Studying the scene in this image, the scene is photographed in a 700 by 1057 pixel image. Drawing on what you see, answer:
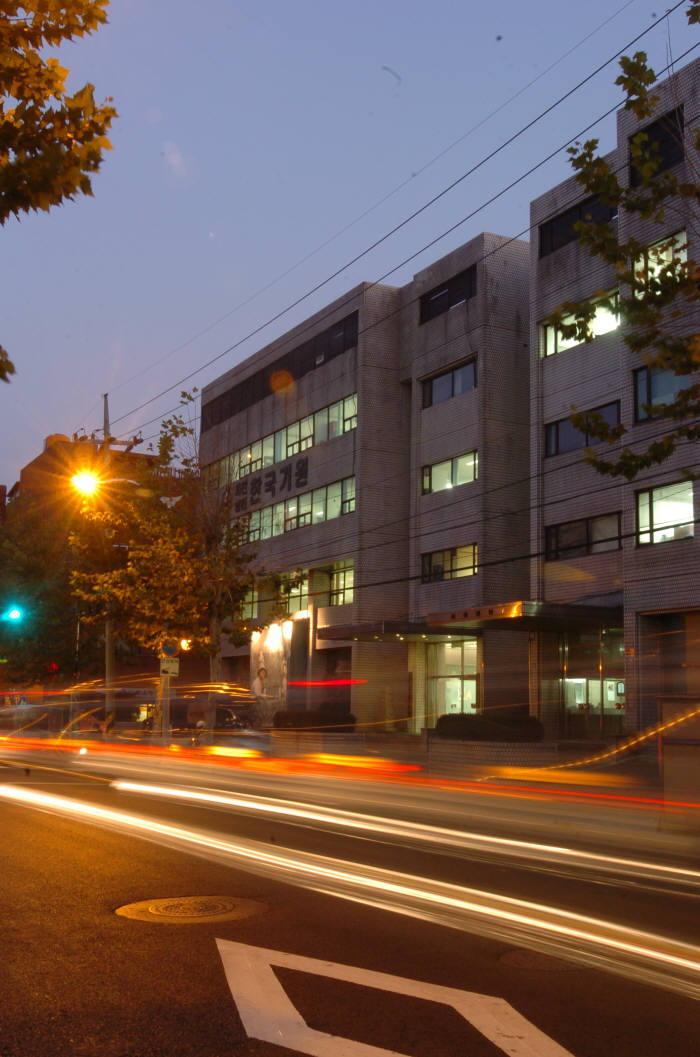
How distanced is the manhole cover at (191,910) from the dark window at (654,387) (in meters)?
21.5

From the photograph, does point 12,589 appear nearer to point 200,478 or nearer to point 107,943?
point 200,478

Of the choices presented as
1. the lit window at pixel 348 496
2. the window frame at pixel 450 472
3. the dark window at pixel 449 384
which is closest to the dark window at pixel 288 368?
the dark window at pixel 449 384

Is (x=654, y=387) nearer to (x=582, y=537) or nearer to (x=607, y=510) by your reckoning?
(x=607, y=510)

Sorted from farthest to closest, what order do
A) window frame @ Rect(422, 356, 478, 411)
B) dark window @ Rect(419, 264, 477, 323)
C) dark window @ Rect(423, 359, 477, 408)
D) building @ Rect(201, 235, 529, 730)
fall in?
dark window @ Rect(419, 264, 477, 323), dark window @ Rect(423, 359, 477, 408), window frame @ Rect(422, 356, 478, 411), building @ Rect(201, 235, 529, 730)

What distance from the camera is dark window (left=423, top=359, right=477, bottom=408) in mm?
37875

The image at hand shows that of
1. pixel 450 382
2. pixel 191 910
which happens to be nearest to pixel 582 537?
pixel 450 382

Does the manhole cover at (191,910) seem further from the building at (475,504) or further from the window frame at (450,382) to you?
the window frame at (450,382)

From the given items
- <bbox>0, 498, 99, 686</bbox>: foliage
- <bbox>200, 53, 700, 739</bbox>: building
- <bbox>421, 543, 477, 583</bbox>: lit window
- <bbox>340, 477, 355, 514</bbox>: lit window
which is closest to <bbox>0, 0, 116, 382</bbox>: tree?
<bbox>200, 53, 700, 739</bbox>: building

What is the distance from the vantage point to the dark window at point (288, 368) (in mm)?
43906

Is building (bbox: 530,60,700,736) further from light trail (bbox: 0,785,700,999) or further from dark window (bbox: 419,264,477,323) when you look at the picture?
light trail (bbox: 0,785,700,999)

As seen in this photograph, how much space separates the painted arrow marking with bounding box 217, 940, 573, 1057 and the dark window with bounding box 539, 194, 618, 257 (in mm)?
28280

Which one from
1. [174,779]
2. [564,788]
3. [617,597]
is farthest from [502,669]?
[564,788]

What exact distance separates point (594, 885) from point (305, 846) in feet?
11.4

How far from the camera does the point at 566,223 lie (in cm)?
3334
